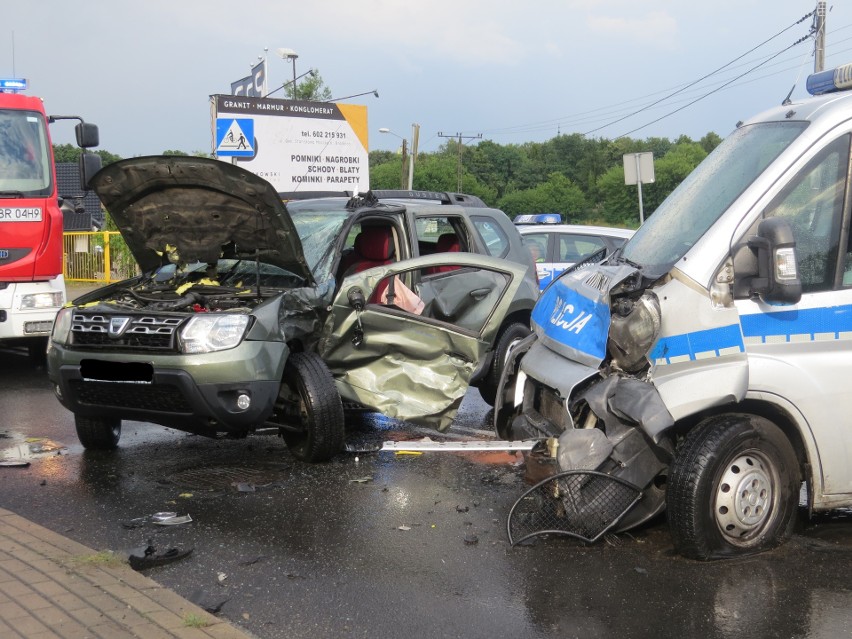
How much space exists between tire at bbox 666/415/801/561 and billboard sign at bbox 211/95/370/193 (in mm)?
21069

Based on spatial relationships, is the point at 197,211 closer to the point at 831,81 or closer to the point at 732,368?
the point at 732,368

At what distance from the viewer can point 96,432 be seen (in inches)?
282

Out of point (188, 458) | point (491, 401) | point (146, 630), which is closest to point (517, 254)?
→ point (491, 401)

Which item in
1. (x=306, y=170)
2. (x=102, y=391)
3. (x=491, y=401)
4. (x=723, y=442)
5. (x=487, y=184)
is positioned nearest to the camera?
(x=723, y=442)

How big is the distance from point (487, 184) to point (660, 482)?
289ft

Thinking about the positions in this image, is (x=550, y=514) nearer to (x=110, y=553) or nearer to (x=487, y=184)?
(x=110, y=553)

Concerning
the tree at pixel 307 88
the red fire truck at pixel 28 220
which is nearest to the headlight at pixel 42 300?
the red fire truck at pixel 28 220

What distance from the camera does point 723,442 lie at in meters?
4.57

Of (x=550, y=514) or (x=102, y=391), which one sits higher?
(x=102, y=391)

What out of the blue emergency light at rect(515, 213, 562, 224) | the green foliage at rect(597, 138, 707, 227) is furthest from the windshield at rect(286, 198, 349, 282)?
the green foliage at rect(597, 138, 707, 227)

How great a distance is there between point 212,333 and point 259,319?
1.08 feet

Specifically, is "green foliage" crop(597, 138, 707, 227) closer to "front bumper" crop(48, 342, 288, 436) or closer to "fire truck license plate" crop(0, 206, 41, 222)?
"fire truck license plate" crop(0, 206, 41, 222)

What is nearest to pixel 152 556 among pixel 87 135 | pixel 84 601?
pixel 84 601

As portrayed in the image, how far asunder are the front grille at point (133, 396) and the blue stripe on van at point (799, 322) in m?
3.49
